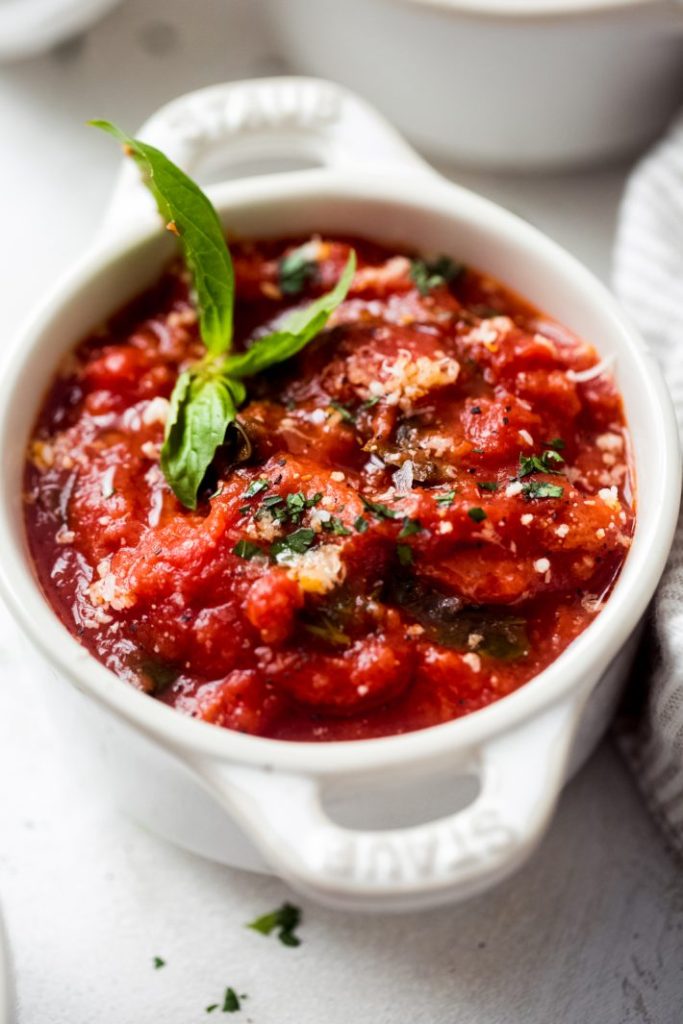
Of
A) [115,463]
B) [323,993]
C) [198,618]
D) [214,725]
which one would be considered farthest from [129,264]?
[323,993]

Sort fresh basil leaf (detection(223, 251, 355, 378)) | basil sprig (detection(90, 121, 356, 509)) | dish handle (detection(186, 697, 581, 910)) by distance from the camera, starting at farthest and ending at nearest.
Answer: fresh basil leaf (detection(223, 251, 355, 378)) < basil sprig (detection(90, 121, 356, 509)) < dish handle (detection(186, 697, 581, 910))

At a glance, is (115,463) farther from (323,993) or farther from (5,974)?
(323,993)

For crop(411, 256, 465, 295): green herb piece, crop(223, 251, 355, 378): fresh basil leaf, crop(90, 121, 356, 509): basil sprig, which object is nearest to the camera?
crop(90, 121, 356, 509): basil sprig

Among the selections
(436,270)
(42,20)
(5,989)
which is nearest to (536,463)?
(436,270)

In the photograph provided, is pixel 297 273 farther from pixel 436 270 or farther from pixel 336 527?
pixel 336 527

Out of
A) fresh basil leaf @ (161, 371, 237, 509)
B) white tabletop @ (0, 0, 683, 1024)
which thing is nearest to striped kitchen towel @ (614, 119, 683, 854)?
white tabletop @ (0, 0, 683, 1024)

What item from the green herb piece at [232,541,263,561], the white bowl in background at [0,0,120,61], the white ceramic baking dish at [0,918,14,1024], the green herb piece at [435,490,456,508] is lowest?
the white ceramic baking dish at [0,918,14,1024]

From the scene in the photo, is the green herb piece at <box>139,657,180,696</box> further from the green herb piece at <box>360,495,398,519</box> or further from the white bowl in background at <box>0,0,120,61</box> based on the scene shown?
the white bowl in background at <box>0,0,120,61</box>
